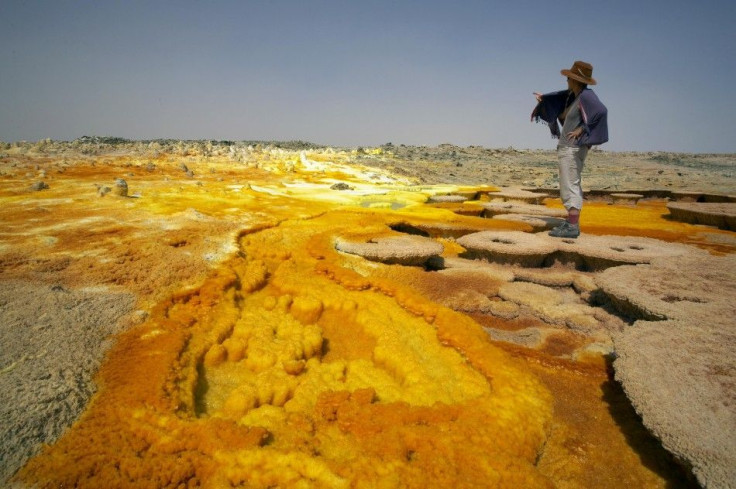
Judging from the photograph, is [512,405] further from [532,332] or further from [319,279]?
[319,279]

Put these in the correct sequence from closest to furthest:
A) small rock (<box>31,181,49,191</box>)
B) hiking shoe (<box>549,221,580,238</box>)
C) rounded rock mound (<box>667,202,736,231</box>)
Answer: hiking shoe (<box>549,221,580,238</box>), rounded rock mound (<box>667,202,736,231</box>), small rock (<box>31,181,49,191</box>)

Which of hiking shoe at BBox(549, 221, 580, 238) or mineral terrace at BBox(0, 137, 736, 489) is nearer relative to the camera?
mineral terrace at BBox(0, 137, 736, 489)

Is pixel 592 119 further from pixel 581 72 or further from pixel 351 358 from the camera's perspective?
pixel 351 358

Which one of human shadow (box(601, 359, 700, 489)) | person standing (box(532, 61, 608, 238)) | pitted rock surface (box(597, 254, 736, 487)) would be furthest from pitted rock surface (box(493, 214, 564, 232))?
human shadow (box(601, 359, 700, 489))

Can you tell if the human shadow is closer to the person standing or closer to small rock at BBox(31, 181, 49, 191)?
the person standing

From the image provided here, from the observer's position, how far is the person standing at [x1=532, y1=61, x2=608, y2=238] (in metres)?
4.69

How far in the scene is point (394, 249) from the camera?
15.1ft

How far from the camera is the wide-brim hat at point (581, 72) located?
464 cm

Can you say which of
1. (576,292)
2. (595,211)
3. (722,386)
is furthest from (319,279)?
(595,211)

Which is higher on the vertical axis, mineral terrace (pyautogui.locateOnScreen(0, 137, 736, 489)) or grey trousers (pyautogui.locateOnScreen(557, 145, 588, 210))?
grey trousers (pyautogui.locateOnScreen(557, 145, 588, 210))

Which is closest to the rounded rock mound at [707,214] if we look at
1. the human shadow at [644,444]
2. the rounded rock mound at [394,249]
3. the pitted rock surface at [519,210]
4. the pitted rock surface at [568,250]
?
the pitted rock surface at [519,210]

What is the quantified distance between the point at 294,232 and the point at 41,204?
3627 mm

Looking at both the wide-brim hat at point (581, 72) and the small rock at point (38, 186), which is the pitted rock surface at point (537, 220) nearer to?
the wide-brim hat at point (581, 72)

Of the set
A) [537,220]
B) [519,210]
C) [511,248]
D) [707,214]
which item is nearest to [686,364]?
[511,248]
